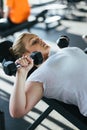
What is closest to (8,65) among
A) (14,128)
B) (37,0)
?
(14,128)

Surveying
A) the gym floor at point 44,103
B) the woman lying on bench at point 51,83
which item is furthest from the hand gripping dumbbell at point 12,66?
the gym floor at point 44,103

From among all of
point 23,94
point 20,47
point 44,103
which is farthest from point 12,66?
point 44,103

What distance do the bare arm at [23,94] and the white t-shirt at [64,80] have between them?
4 cm

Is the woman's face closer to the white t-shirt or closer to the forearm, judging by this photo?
the white t-shirt

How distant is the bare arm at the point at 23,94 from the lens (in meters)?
1.25

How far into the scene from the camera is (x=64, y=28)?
4.21m

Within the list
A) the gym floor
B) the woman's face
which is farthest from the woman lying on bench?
the gym floor

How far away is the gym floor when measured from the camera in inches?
79.2

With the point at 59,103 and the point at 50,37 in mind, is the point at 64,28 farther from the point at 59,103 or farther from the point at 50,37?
the point at 59,103

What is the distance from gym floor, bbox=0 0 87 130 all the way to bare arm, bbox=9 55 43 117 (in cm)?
75

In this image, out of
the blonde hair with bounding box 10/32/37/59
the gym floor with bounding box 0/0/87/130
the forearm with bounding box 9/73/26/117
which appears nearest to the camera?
the forearm with bounding box 9/73/26/117

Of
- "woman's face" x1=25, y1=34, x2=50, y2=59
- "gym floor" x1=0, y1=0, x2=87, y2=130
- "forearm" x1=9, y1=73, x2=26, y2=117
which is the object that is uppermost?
"woman's face" x1=25, y1=34, x2=50, y2=59

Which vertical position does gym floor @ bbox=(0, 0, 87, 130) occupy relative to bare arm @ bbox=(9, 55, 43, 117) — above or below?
below

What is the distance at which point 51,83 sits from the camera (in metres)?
1.33
